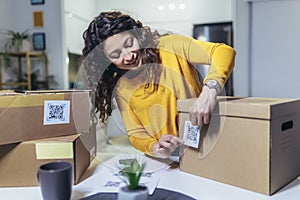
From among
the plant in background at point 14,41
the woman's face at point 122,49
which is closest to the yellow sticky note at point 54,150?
the woman's face at point 122,49

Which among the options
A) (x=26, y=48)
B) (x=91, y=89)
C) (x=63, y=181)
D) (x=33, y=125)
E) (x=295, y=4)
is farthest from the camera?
(x=26, y=48)

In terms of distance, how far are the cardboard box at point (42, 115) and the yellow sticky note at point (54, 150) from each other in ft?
0.14

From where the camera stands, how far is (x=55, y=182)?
0.72 metres

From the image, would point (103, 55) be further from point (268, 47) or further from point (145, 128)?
point (268, 47)

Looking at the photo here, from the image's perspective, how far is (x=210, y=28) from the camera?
368 cm

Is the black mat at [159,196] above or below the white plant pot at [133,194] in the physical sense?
below

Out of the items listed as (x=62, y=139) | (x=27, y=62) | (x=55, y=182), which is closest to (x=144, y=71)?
(x=62, y=139)

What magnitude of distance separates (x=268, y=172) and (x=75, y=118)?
0.57m

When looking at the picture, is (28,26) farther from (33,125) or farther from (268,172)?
(268,172)

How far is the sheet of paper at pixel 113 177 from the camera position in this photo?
894 mm

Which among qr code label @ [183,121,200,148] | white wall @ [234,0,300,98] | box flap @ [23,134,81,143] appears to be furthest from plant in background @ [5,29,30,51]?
qr code label @ [183,121,200,148]

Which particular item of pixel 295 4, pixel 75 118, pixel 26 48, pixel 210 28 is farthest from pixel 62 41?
pixel 75 118

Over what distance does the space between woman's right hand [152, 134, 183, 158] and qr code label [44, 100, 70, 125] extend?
32 centimetres

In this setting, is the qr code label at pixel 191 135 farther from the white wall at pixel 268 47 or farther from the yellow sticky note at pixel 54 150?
the white wall at pixel 268 47
